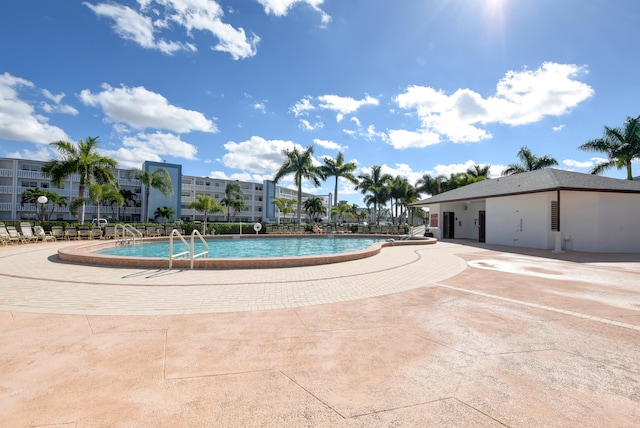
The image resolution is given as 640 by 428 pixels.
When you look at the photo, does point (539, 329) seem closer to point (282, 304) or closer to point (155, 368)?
point (282, 304)

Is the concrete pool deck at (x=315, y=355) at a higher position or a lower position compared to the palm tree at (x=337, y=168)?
lower

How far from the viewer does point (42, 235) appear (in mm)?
17656

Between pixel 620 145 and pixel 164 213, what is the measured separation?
211 ft

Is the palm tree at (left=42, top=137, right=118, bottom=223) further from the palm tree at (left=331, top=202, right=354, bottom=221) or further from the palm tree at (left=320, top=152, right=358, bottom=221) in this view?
the palm tree at (left=331, top=202, right=354, bottom=221)

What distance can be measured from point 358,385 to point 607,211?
1926 cm

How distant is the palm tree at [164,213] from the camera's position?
53.7 meters

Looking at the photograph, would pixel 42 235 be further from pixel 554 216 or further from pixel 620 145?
pixel 620 145

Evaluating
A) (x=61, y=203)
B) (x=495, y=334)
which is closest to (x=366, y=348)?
(x=495, y=334)

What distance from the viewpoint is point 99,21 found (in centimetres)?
1181

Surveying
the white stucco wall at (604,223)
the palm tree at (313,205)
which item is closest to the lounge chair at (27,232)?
the white stucco wall at (604,223)

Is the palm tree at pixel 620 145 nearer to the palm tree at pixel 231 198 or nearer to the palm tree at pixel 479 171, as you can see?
the palm tree at pixel 479 171

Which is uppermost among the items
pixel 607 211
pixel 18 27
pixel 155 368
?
pixel 18 27

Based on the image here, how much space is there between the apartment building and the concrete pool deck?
1562 inches

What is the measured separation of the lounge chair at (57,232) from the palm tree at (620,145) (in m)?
48.5
